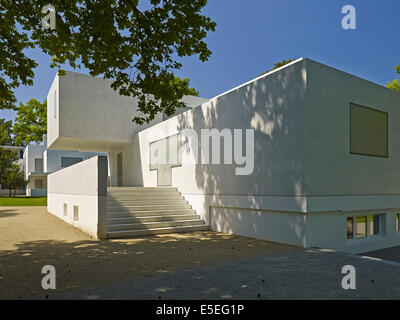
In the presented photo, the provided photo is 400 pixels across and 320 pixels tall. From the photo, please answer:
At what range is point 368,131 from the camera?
9641 millimetres

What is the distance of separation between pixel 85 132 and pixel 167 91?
8.58m

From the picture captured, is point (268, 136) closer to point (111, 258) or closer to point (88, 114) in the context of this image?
point (111, 258)

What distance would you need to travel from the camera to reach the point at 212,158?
434 inches

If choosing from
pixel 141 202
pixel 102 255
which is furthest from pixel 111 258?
pixel 141 202

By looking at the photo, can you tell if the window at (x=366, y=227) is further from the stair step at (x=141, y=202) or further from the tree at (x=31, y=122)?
the tree at (x=31, y=122)

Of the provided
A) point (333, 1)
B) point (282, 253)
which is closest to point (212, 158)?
point (282, 253)

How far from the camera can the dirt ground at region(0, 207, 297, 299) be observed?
486 centimetres

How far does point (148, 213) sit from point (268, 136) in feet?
16.8

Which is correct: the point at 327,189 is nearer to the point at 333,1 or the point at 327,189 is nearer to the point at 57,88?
the point at 333,1

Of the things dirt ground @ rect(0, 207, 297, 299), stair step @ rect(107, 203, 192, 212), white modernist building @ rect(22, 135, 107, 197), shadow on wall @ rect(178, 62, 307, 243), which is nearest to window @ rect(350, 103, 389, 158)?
shadow on wall @ rect(178, 62, 307, 243)

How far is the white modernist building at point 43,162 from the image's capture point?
38812 mm

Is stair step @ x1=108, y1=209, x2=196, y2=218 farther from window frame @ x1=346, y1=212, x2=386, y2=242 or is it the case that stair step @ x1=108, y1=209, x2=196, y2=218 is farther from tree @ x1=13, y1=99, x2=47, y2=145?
tree @ x1=13, y1=99, x2=47, y2=145

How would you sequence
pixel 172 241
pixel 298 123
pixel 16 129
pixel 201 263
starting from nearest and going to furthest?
pixel 201 263
pixel 298 123
pixel 172 241
pixel 16 129

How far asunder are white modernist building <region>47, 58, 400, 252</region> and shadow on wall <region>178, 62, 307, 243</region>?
30 millimetres
